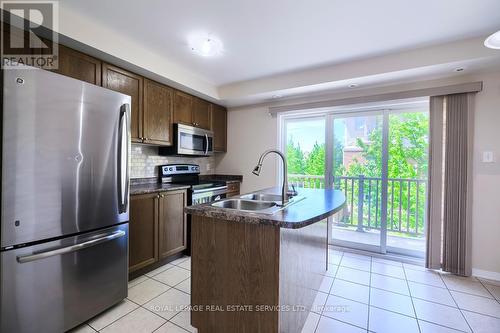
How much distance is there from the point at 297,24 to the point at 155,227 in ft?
8.00

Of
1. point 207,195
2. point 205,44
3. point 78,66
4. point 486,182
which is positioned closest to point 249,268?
point 207,195

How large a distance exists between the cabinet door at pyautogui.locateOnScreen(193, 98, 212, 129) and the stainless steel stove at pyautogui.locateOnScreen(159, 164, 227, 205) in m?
0.69

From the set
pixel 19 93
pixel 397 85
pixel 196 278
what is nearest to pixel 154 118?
pixel 19 93

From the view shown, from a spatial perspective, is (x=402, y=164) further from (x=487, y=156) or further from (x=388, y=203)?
(x=487, y=156)

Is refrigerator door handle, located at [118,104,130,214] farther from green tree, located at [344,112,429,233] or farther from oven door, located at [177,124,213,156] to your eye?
green tree, located at [344,112,429,233]

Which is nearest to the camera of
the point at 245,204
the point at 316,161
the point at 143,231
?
the point at 245,204

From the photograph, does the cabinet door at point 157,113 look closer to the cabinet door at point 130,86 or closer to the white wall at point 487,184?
the cabinet door at point 130,86

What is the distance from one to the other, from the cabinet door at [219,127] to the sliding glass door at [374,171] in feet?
4.46

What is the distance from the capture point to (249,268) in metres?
1.30

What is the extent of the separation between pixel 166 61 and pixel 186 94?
61cm

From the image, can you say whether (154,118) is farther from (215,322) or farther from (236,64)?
(215,322)

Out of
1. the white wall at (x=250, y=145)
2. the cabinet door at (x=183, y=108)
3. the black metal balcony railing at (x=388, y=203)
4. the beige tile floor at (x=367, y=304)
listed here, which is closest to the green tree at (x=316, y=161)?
the black metal balcony railing at (x=388, y=203)

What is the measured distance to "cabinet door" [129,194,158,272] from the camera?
7.36ft

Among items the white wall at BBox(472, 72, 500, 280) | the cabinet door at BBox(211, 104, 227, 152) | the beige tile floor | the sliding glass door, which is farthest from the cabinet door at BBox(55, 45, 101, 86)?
the white wall at BBox(472, 72, 500, 280)
